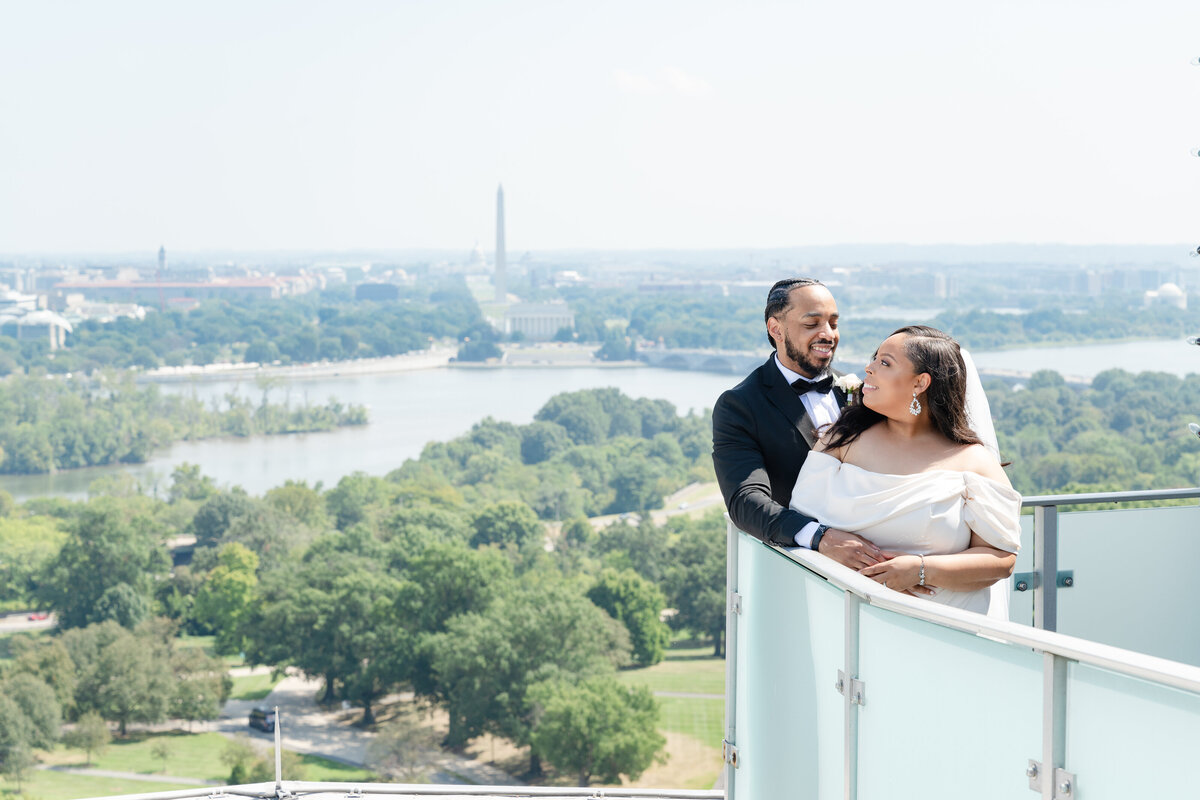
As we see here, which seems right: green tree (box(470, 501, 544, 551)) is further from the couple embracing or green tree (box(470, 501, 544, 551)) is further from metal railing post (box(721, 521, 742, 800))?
the couple embracing

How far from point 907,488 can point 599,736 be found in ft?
78.9

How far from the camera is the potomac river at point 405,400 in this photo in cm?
6906

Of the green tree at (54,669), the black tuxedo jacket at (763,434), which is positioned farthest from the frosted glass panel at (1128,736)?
the green tree at (54,669)

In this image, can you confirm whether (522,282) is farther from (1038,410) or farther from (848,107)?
(1038,410)

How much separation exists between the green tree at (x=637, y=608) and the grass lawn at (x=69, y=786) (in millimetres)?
12865

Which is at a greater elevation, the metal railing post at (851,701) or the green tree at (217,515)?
the metal railing post at (851,701)

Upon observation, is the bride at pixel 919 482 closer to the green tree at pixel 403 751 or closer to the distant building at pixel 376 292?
the green tree at pixel 403 751

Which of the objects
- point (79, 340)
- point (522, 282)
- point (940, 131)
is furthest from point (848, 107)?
point (79, 340)

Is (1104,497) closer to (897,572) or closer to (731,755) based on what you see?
(731,755)

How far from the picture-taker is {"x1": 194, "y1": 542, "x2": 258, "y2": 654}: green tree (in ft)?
122

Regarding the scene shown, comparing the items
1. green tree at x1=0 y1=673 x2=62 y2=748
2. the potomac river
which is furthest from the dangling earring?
the potomac river

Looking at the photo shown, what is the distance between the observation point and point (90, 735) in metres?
27.9

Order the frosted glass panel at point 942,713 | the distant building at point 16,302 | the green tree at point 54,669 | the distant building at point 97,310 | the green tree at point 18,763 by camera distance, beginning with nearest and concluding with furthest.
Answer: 1. the frosted glass panel at point 942,713
2. the green tree at point 18,763
3. the green tree at point 54,669
4. the distant building at point 16,302
5. the distant building at point 97,310

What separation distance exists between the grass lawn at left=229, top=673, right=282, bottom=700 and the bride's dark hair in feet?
105
